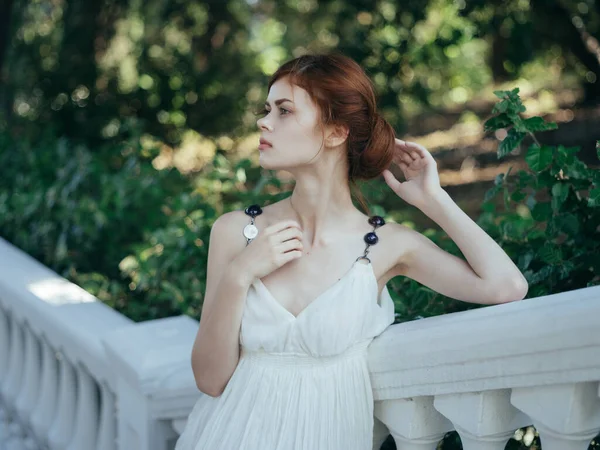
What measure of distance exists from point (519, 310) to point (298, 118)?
31.1 inches

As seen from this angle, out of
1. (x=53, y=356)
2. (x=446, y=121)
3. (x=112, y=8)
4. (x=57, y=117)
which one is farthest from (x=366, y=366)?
(x=446, y=121)

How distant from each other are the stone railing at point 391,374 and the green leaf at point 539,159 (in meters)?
0.76

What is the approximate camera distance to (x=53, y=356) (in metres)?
2.87

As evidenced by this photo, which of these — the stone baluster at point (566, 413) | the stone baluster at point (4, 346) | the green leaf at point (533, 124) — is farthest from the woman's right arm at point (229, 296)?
the stone baluster at point (4, 346)

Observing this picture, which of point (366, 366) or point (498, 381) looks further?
point (366, 366)

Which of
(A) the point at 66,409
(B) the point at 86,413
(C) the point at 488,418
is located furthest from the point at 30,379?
(C) the point at 488,418

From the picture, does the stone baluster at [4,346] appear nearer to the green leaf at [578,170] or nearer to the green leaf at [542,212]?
the green leaf at [542,212]

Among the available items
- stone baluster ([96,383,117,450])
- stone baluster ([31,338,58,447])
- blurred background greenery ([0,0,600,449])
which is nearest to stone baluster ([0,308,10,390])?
stone baluster ([31,338,58,447])

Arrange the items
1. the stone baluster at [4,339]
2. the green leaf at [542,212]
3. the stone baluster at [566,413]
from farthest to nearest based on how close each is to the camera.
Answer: the stone baluster at [4,339] < the green leaf at [542,212] < the stone baluster at [566,413]

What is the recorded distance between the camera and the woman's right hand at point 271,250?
75.7 inches

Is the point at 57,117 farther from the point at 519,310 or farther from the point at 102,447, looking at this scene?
the point at 519,310

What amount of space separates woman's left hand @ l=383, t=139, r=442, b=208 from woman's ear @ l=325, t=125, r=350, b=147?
0.17m

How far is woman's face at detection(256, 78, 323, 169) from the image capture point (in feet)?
6.57

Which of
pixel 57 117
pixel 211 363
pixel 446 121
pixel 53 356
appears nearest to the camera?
pixel 211 363
